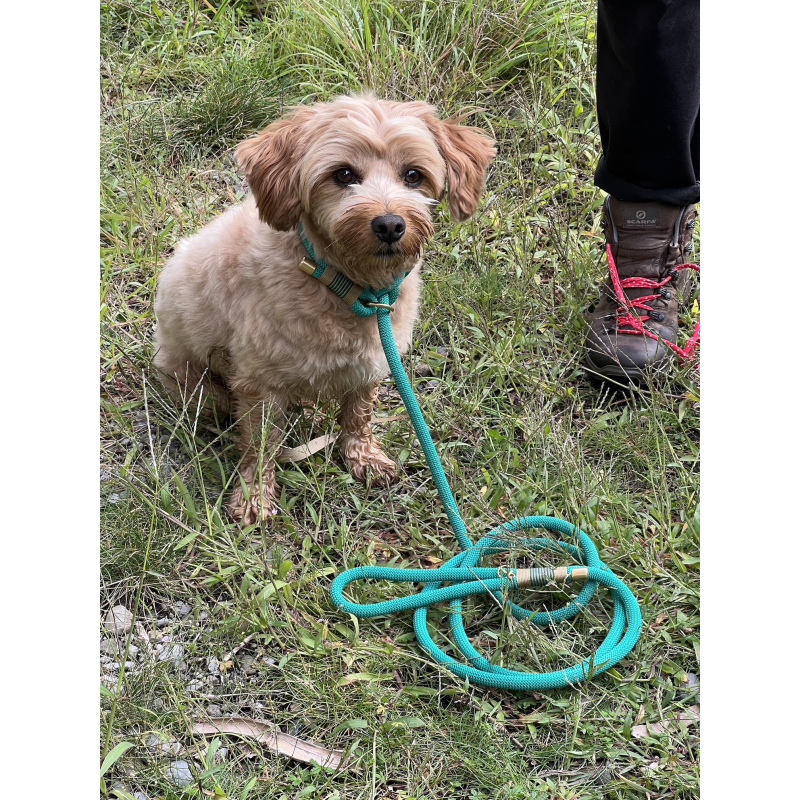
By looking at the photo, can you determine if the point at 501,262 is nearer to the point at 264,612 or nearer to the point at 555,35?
the point at 555,35

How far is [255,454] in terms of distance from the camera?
118 inches

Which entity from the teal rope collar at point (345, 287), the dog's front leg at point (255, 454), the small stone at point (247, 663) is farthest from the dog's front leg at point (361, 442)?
the small stone at point (247, 663)

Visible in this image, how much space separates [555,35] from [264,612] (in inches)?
145

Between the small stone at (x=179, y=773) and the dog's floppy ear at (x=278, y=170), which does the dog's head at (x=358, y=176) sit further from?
the small stone at (x=179, y=773)

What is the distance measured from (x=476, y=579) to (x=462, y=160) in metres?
1.35

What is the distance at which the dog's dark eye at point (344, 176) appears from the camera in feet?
8.11


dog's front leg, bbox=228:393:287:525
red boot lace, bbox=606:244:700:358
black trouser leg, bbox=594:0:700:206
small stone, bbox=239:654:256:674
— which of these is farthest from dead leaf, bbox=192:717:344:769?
black trouser leg, bbox=594:0:700:206

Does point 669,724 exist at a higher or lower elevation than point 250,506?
lower

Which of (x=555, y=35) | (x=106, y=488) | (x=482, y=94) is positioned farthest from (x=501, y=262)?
(x=106, y=488)

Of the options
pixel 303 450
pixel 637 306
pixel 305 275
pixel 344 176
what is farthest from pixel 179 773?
pixel 637 306

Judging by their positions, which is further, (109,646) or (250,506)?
(250,506)

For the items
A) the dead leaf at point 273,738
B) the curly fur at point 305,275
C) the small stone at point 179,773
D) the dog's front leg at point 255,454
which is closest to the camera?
the small stone at point 179,773

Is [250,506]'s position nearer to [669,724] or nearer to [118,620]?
[118,620]

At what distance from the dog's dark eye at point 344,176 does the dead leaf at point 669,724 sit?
5.82ft
